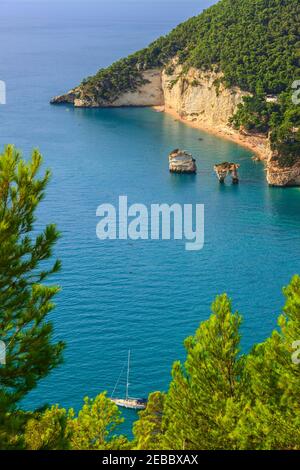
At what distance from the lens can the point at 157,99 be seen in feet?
346

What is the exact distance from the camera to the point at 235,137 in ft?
284

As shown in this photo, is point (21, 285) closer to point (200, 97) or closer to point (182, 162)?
point (182, 162)

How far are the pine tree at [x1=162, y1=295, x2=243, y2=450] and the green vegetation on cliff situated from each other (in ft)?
168

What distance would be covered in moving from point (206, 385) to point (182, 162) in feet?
177

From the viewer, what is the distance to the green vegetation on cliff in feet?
269

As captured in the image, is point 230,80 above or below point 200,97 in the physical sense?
above

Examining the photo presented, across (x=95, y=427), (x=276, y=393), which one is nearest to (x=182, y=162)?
(x=95, y=427)

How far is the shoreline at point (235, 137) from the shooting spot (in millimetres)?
80375

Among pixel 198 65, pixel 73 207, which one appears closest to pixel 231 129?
pixel 198 65

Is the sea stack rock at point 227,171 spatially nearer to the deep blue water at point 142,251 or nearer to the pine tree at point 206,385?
the deep blue water at point 142,251

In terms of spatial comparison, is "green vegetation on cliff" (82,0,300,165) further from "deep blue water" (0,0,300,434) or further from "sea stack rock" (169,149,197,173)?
"sea stack rock" (169,149,197,173)

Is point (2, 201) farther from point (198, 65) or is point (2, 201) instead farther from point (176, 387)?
point (198, 65)

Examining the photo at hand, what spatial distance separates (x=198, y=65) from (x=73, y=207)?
134 ft

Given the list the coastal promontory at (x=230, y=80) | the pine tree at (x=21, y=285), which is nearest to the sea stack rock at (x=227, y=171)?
the coastal promontory at (x=230, y=80)
